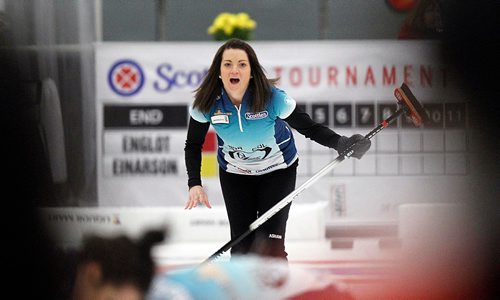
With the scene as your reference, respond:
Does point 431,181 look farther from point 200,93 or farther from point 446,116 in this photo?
point 200,93

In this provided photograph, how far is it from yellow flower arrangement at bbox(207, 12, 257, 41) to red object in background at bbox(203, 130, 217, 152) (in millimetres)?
160

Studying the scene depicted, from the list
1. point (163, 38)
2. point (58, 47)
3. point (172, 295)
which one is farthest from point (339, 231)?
point (58, 47)

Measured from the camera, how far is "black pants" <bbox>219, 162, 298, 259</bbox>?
1.15m

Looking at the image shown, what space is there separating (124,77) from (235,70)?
0.54 ft

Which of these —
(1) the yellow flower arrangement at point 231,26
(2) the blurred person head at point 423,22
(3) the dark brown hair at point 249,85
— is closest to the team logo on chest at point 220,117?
(3) the dark brown hair at point 249,85

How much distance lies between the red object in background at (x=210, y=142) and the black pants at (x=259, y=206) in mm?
44

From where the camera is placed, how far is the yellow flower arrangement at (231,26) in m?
1.04

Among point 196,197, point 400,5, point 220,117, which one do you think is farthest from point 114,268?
point 400,5

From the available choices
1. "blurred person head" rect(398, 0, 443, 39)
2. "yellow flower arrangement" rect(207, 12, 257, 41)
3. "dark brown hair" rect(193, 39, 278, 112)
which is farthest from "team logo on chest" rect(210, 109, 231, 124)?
"blurred person head" rect(398, 0, 443, 39)

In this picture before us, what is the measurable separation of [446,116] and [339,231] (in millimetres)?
226

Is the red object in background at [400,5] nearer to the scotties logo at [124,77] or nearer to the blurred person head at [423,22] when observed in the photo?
the blurred person head at [423,22]

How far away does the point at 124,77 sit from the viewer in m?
1.12

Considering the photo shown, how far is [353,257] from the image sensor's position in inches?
43.9

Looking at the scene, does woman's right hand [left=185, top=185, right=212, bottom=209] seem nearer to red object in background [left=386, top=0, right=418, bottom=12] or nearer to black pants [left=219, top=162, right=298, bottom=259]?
black pants [left=219, top=162, right=298, bottom=259]
